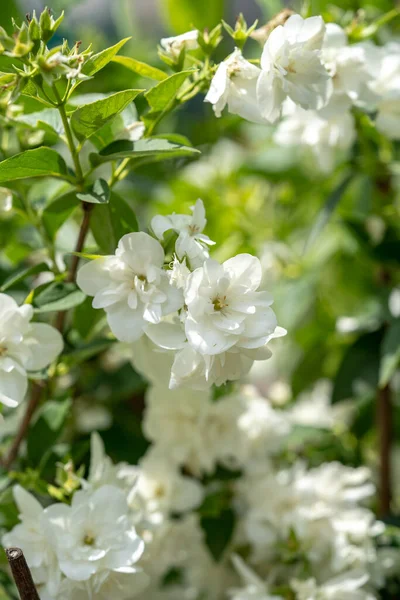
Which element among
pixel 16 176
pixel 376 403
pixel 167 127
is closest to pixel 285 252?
pixel 376 403

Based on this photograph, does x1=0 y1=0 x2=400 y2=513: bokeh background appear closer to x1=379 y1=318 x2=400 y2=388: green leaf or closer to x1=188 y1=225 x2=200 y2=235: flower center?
x1=379 y1=318 x2=400 y2=388: green leaf

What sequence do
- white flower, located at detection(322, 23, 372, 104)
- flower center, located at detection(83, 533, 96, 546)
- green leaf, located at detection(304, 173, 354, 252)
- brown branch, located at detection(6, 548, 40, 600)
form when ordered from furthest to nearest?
1. green leaf, located at detection(304, 173, 354, 252)
2. white flower, located at detection(322, 23, 372, 104)
3. flower center, located at detection(83, 533, 96, 546)
4. brown branch, located at detection(6, 548, 40, 600)

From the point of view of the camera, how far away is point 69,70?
1.47ft

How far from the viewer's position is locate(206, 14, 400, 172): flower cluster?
0.52 m

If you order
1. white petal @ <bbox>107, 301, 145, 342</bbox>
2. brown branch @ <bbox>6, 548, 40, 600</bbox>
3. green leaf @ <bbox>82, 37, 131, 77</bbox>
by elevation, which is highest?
green leaf @ <bbox>82, 37, 131, 77</bbox>

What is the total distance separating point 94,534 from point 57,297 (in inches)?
7.0

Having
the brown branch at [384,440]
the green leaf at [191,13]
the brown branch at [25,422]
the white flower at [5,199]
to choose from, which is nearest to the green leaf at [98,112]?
the white flower at [5,199]

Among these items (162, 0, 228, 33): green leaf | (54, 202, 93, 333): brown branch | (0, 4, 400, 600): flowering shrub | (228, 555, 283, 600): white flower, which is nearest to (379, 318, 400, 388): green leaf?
(0, 4, 400, 600): flowering shrub

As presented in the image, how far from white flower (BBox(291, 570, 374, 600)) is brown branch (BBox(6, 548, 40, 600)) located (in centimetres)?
29

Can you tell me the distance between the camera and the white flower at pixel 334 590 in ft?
2.19

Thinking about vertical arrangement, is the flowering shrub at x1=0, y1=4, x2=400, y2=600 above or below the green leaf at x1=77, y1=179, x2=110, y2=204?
below

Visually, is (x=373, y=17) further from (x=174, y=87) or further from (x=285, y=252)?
(x=174, y=87)

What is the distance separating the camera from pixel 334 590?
0.67m

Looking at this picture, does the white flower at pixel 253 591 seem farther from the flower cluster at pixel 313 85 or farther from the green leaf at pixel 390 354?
the flower cluster at pixel 313 85
